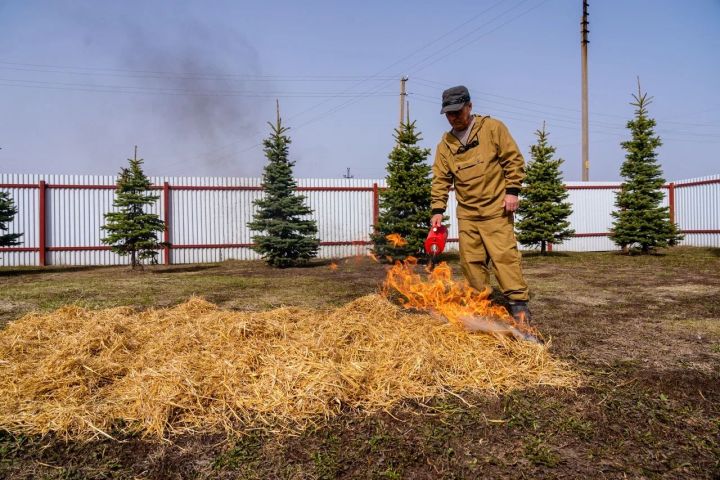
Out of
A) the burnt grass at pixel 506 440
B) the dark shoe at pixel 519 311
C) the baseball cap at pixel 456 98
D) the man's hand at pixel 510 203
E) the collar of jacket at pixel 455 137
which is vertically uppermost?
the baseball cap at pixel 456 98

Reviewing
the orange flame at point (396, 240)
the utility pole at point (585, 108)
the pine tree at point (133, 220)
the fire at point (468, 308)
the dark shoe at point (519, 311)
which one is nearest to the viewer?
the fire at point (468, 308)

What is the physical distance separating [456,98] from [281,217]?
8.96 m

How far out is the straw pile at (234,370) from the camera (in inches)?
95.4

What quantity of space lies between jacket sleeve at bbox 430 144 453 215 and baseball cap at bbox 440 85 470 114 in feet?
1.54

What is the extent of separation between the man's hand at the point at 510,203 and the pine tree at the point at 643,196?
520 inches

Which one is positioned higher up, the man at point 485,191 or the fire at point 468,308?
the man at point 485,191

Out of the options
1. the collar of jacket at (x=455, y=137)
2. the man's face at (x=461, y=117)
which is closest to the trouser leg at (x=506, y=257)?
the collar of jacket at (x=455, y=137)

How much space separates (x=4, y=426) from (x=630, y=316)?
536 centimetres

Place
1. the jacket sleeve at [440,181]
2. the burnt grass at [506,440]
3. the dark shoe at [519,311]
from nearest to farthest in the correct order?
the burnt grass at [506,440]
the dark shoe at [519,311]
the jacket sleeve at [440,181]

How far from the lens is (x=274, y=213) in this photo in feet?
40.1

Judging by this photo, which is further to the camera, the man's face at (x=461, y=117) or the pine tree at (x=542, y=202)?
the pine tree at (x=542, y=202)

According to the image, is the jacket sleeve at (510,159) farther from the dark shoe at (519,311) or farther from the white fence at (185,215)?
the white fence at (185,215)

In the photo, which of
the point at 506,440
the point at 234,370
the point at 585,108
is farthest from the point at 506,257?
the point at 585,108

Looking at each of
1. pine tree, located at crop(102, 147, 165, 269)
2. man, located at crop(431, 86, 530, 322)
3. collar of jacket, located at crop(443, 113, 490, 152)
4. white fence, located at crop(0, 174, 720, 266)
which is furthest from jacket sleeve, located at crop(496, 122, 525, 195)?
white fence, located at crop(0, 174, 720, 266)
